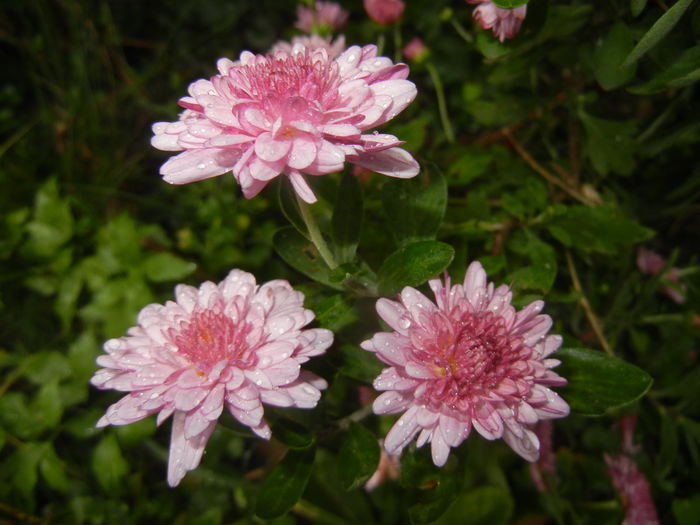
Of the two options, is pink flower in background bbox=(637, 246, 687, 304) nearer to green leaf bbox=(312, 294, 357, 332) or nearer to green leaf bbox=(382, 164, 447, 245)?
green leaf bbox=(382, 164, 447, 245)

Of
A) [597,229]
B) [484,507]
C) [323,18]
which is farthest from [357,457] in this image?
[323,18]

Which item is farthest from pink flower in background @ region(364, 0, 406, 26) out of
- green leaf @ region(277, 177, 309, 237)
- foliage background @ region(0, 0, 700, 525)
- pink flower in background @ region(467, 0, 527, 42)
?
green leaf @ region(277, 177, 309, 237)

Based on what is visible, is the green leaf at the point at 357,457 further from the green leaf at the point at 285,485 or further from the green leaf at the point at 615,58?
the green leaf at the point at 615,58

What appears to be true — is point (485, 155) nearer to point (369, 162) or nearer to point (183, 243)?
point (369, 162)

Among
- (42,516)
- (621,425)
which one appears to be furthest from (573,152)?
(42,516)

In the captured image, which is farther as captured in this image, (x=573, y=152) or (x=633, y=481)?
(x=573, y=152)
